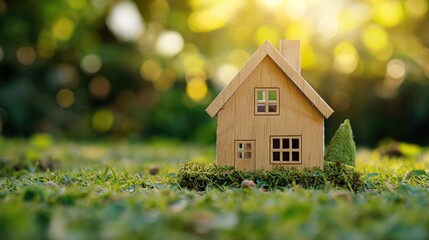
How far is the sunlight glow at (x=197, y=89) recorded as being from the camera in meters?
11.9

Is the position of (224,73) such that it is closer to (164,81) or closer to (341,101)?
(164,81)

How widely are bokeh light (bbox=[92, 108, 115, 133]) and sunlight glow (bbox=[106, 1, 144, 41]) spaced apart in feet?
4.89

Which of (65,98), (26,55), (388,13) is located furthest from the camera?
(26,55)

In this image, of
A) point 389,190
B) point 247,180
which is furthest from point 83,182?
point 389,190

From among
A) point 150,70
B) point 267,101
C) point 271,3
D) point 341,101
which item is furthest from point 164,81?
point 267,101

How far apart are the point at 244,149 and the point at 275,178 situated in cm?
37

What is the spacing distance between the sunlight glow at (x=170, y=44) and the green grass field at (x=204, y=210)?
23.5ft

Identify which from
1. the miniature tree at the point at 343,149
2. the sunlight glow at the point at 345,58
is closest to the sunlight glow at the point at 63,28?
the sunlight glow at the point at 345,58

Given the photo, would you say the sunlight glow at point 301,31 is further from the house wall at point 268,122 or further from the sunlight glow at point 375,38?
the house wall at point 268,122

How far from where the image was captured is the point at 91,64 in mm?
12508

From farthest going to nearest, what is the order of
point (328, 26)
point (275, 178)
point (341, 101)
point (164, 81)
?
point (164, 81), point (328, 26), point (341, 101), point (275, 178)

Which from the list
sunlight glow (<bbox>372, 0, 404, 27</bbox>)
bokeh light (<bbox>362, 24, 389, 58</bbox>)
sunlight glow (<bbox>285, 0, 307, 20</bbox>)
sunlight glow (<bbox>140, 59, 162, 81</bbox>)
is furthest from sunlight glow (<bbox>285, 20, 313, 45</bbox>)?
sunlight glow (<bbox>140, 59, 162, 81</bbox>)

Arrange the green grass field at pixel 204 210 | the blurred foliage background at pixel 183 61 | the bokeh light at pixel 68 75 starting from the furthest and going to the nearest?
the bokeh light at pixel 68 75 → the blurred foliage background at pixel 183 61 → the green grass field at pixel 204 210

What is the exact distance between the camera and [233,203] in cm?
352
